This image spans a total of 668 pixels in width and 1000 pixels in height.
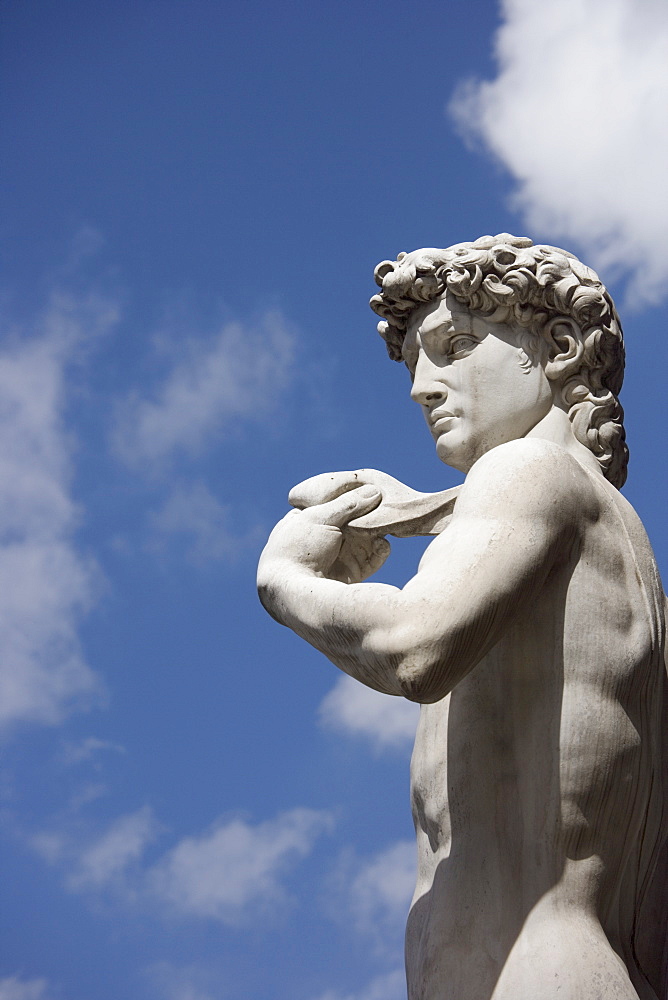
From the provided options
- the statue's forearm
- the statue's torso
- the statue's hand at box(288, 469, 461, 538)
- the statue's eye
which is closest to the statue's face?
the statue's eye

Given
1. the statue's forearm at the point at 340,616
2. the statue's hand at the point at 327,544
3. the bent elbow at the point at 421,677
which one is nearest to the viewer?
the bent elbow at the point at 421,677

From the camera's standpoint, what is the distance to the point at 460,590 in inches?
173

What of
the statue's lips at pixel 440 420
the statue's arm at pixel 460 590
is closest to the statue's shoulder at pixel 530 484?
the statue's arm at pixel 460 590

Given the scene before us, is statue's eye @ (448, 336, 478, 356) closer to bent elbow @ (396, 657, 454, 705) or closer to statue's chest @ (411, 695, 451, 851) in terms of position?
statue's chest @ (411, 695, 451, 851)

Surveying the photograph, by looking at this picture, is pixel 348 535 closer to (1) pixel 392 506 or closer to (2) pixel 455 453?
(1) pixel 392 506

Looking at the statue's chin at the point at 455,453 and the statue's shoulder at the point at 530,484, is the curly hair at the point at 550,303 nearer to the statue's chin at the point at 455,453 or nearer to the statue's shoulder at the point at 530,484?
the statue's chin at the point at 455,453

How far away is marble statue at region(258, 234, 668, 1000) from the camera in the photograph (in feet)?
14.6

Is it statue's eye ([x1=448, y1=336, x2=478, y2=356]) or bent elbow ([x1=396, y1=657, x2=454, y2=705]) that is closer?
bent elbow ([x1=396, y1=657, x2=454, y2=705])

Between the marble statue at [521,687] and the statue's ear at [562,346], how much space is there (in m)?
0.12

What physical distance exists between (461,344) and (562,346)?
1.30 feet

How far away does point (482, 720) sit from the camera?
486 cm

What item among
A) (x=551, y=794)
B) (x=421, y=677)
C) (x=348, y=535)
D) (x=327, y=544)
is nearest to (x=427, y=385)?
(x=348, y=535)

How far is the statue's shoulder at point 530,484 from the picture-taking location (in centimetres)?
463

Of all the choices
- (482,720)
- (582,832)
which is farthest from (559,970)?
(482,720)
